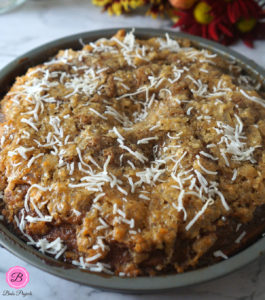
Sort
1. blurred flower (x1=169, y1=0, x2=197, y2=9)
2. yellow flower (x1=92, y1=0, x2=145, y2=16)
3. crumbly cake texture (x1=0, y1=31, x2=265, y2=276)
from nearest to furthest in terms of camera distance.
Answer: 1. crumbly cake texture (x1=0, y1=31, x2=265, y2=276)
2. blurred flower (x1=169, y1=0, x2=197, y2=9)
3. yellow flower (x1=92, y1=0, x2=145, y2=16)

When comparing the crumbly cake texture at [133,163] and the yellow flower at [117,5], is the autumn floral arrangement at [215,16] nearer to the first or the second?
the yellow flower at [117,5]

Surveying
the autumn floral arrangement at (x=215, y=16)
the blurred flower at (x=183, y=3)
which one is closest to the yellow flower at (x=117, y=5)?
the autumn floral arrangement at (x=215, y=16)

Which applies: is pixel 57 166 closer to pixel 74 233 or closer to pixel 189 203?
pixel 74 233

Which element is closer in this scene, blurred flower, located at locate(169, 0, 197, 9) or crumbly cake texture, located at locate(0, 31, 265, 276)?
crumbly cake texture, located at locate(0, 31, 265, 276)

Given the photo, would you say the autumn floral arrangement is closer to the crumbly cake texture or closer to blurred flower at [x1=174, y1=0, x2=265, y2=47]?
blurred flower at [x1=174, y1=0, x2=265, y2=47]

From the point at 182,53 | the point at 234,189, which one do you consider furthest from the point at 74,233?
the point at 182,53

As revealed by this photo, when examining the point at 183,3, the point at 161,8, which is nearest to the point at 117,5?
the point at 161,8

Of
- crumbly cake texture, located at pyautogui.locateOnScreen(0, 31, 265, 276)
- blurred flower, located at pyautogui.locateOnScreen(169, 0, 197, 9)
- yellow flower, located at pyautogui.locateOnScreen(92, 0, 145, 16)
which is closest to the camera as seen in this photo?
crumbly cake texture, located at pyautogui.locateOnScreen(0, 31, 265, 276)

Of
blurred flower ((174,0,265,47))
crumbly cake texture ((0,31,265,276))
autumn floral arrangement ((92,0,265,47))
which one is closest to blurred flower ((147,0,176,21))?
autumn floral arrangement ((92,0,265,47))
